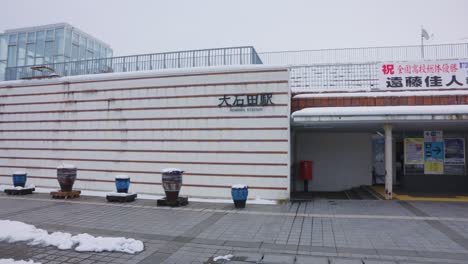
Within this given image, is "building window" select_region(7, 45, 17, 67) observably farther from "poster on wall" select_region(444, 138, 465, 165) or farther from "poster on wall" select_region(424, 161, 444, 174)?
"poster on wall" select_region(444, 138, 465, 165)

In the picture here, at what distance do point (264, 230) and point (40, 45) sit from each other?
66.4ft

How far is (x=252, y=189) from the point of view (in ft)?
39.0

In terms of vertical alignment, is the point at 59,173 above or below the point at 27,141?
below

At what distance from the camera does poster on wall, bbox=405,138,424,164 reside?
13.3m

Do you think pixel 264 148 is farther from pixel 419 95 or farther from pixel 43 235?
pixel 43 235

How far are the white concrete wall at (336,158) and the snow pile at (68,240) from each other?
34.2 feet

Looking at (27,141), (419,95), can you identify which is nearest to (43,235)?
(27,141)

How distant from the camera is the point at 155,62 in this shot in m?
14.6

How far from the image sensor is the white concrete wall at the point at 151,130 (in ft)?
39.1

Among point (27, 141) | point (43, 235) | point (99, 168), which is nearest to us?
point (43, 235)

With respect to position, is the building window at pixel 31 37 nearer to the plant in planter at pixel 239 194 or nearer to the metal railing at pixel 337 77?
the metal railing at pixel 337 77

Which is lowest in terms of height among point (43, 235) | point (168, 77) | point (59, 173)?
point (43, 235)

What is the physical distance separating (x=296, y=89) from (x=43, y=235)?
10312 millimetres

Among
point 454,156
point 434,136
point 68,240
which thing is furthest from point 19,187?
point 454,156
